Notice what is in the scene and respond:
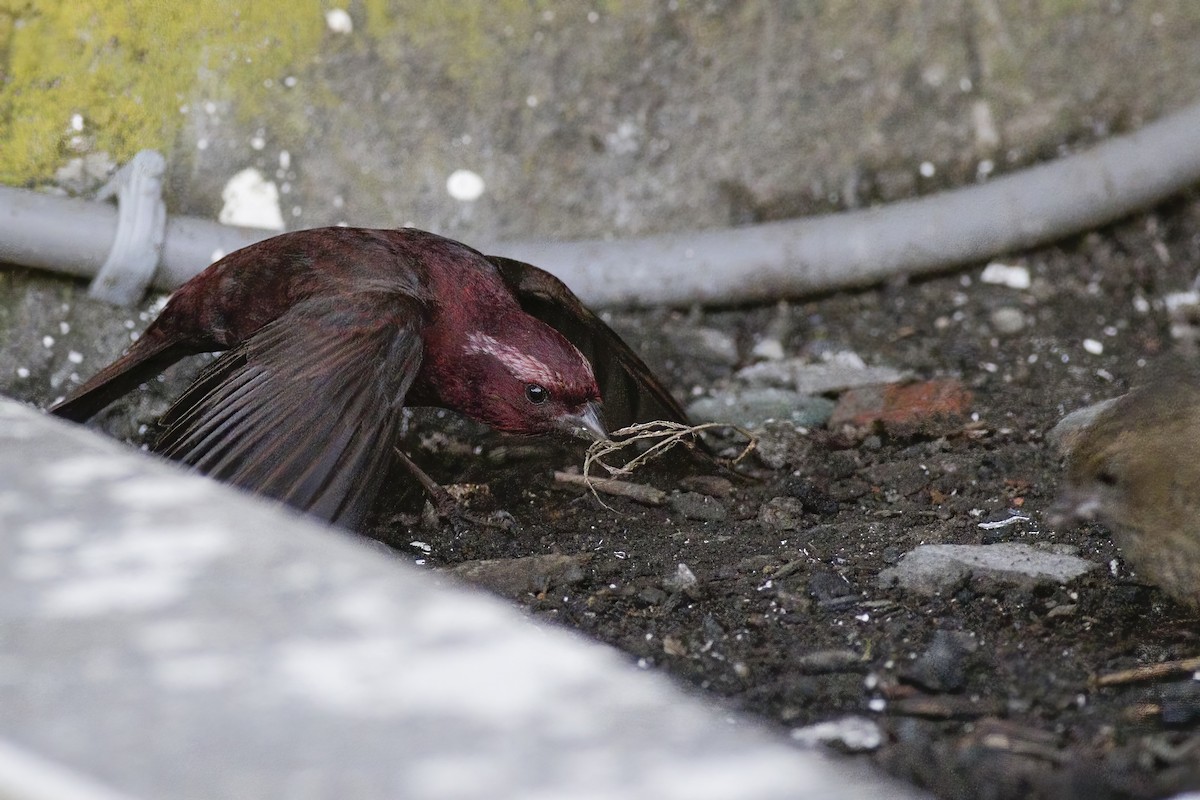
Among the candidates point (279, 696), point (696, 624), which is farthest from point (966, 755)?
point (279, 696)

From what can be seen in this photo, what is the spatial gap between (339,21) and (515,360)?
1535 mm

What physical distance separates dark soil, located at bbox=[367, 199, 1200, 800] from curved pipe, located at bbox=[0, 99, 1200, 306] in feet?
0.40

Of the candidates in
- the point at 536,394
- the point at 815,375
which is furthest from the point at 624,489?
the point at 815,375

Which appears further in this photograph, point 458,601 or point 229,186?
point 229,186

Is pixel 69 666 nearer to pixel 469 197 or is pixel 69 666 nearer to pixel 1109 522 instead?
pixel 1109 522

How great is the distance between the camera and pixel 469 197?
4383 mm

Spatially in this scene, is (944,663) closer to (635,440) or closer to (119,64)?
(635,440)

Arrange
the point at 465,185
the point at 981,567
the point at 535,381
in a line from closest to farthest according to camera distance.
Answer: the point at 981,567 < the point at 535,381 < the point at 465,185

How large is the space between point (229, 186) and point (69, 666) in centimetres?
288

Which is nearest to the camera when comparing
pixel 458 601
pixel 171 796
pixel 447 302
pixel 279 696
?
pixel 171 796

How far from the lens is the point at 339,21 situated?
4160 mm

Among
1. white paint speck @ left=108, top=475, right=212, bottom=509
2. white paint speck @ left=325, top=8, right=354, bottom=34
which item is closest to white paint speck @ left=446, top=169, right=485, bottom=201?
white paint speck @ left=325, top=8, right=354, bottom=34

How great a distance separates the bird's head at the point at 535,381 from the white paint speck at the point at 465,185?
109cm

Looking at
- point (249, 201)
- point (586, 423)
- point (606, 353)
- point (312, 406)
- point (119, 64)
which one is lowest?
point (312, 406)
